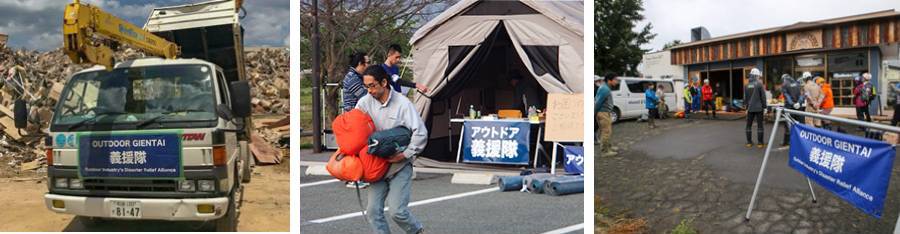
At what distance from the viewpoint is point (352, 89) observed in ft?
12.4

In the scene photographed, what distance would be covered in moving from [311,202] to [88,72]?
173cm

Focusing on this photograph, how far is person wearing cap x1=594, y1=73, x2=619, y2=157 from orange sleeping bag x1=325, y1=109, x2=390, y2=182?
1628 mm

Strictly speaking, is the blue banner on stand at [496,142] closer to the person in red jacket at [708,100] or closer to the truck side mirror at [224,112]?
the person in red jacket at [708,100]

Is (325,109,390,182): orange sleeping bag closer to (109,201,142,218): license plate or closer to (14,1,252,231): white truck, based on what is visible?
(14,1,252,231): white truck

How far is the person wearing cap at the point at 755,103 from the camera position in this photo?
13.4ft

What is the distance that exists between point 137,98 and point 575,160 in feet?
9.42

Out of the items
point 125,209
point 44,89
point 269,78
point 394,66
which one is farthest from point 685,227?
point 44,89

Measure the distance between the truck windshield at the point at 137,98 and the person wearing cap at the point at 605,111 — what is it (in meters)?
2.48

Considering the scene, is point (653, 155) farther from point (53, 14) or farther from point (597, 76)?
point (53, 14)

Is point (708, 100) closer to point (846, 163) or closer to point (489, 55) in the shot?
point (846, 163)

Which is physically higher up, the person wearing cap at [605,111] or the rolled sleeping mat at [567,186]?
the person wearing cap at [605,111]

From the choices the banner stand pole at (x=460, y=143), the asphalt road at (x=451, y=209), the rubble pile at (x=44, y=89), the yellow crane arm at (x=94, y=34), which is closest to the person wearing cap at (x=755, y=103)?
the asphalt road at (x=451, y=209)

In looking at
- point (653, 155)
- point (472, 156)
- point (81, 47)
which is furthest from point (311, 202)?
point (653, 155)

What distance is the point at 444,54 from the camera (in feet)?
14.9
